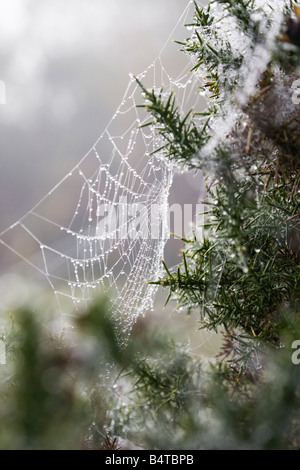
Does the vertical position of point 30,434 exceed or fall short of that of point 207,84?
it falls short

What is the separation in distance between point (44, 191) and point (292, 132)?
464cm

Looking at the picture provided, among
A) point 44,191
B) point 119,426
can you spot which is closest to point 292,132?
point 119,426

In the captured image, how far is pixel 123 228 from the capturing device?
195 cm

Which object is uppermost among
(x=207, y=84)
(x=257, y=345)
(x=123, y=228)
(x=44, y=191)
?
(x=44, y=191)

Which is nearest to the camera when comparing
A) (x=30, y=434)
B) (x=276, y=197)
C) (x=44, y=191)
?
(x=30, y=434)

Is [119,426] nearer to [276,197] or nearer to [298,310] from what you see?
[298,310]

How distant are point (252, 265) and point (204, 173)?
17 cm

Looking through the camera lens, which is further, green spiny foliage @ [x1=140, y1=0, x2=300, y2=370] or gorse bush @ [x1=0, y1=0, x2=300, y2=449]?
green spiny foliage @ [x1=140, y1=0, x2=300, y2=370]

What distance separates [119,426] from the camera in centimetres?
72

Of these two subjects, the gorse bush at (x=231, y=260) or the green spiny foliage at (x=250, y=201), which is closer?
the gorse bush at (x=231, y=260)

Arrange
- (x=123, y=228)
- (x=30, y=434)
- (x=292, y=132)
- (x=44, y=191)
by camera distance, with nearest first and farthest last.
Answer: (x=30, y=434)
(x=292, y=132)
(x=123, y=228)
(x=44, y=191)

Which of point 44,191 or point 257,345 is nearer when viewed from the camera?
point 257,345

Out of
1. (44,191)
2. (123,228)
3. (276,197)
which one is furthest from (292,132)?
(44,191)
